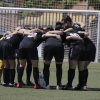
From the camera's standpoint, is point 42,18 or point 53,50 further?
point 42,18

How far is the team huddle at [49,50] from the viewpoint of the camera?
1138 cm

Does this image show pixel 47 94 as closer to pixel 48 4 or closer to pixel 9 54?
pixel 9 54

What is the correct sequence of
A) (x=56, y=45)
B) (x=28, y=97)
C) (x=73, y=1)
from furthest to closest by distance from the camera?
1. (x=73, y=1)
2. (x=56, y=45)
3. (x=28, y=97)

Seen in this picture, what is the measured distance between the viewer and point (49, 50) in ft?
37.1

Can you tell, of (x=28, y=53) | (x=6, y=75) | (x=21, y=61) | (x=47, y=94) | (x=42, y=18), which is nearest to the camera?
(x=47, y=94)

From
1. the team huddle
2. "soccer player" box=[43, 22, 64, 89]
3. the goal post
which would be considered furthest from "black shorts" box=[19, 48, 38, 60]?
the goal post

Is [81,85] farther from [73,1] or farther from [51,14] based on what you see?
[73,1]

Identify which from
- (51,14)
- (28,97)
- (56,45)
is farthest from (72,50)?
(51,14)

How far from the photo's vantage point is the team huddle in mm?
11383

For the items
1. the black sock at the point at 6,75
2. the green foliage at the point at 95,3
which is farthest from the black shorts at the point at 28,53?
the green foliage at the point at 95,3

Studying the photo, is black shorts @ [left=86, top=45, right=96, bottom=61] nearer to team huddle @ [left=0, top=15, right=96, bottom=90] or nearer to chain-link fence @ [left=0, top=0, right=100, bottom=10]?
team huddle @ [left=0, top=15, right=96, bottom=90]

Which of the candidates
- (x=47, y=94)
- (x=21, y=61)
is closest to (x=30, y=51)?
(x=21, y=61)

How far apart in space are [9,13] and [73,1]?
4141 mm

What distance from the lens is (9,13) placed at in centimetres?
2131
